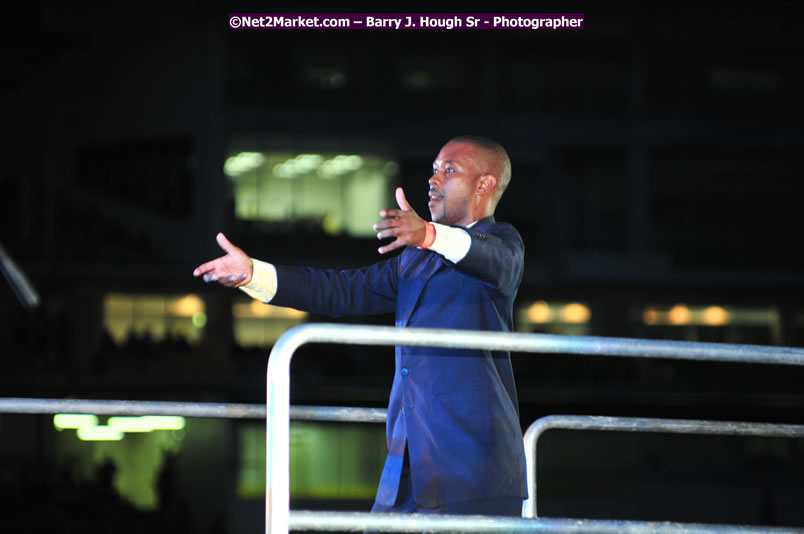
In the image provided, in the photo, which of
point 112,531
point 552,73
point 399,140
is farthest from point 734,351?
point 552,73

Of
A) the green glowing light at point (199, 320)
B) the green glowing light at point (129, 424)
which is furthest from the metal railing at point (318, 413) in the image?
the green glowing light at point (199, 320)

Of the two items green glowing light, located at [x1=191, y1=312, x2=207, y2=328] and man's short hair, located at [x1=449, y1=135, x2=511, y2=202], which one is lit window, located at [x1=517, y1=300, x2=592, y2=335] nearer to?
green glowing light, located at [x1=191, y1=312, x2=207, y2=328]

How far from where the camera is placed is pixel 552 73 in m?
26.9

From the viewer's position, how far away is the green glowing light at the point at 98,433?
22.1 meters

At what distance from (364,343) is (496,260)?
0.53 metres

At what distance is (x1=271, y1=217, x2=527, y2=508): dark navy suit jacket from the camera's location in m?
3.27

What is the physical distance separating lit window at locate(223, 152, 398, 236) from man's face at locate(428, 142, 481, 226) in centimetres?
2170

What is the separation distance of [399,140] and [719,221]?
7.93 m

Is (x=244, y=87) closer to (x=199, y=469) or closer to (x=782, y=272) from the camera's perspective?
(x=199, y=469)

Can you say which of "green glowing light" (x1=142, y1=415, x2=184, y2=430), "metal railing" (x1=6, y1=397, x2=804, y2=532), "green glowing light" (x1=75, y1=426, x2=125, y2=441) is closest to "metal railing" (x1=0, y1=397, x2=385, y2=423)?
"metal railing" (x1=6, y1=397, x2=804, y2=532)

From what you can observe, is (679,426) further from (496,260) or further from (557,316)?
(557,316)

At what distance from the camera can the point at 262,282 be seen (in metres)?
3.64

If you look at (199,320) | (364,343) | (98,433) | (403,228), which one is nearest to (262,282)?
(403,228)

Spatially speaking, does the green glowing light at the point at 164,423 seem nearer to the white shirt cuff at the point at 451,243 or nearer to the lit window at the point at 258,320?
the lit window at the point at 258,320
